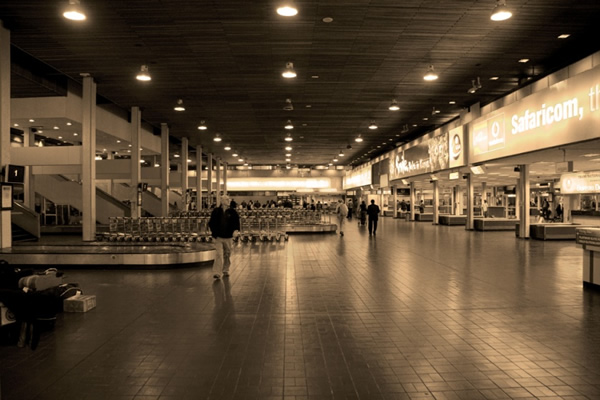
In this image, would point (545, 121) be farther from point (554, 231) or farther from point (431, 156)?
point (431, 156)

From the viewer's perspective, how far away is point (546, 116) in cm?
1312

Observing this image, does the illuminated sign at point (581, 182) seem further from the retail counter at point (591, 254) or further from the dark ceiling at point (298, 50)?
the retail counter at point (591, 254)

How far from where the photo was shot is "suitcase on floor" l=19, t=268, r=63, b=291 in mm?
5957

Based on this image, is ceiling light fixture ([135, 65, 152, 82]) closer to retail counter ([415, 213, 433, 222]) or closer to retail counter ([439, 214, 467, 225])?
retail counter ([439, 214, 467, 225])

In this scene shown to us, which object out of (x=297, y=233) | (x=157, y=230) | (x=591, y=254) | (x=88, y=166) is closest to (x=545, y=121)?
(x=591, y=254)

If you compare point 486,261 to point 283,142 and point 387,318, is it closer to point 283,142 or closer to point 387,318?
point 387,318

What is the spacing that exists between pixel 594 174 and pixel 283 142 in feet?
64.0

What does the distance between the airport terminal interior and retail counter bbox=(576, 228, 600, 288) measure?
0.14ft

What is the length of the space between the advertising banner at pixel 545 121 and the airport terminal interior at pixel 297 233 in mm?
69

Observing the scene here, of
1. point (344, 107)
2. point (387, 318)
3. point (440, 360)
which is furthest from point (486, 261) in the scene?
point (344, 107)

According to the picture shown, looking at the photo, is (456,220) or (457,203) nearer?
(456,220)

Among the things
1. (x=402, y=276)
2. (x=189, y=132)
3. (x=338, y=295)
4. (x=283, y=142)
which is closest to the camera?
(x=338, y=295)

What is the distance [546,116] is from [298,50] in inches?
287

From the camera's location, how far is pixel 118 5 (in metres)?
9.02
